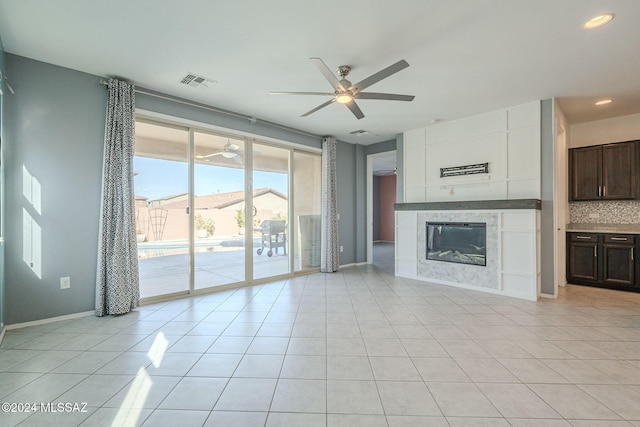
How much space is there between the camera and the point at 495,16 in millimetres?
2215

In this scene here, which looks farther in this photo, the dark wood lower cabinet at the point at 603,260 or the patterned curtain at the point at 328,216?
the patterned curtain at the point at 328,216

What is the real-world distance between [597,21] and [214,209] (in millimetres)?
4646

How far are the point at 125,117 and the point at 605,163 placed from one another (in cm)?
711

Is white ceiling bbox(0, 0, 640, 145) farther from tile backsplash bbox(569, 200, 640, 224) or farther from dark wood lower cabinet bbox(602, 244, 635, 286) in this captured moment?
dark wood lower cabinet bbox(602, 244, 635, 286)

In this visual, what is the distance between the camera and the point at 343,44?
258cm

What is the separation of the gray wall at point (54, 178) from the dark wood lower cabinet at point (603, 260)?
276 inches

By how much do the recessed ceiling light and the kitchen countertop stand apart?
3372 millimetres

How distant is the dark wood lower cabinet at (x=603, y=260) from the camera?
13.3 feet

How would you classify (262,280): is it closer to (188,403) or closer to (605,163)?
(188,403)

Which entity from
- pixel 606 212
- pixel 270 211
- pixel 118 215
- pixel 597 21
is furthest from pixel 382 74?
pixel 606 212

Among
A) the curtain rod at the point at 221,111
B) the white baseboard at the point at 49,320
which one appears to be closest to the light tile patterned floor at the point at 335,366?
the white baseboard at the point at 49,320

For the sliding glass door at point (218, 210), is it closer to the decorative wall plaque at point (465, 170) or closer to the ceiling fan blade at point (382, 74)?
the ceiling fan blade at point (382, 74)

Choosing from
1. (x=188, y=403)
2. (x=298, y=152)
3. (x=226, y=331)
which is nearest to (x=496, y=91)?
(x=298, y=152)

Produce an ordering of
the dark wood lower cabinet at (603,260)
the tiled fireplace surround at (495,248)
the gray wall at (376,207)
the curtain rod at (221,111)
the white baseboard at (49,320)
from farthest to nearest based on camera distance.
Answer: the gray wall at (376,207) < the dark wood lower cabinet at (603,260) < the tiled fireplace surround at (495,248) < the curtain rod at (221,111) < the white baseboard at (49,320)
